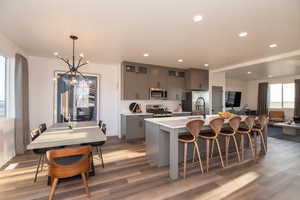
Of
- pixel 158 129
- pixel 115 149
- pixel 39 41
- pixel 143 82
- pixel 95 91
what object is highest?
pixel 39 41

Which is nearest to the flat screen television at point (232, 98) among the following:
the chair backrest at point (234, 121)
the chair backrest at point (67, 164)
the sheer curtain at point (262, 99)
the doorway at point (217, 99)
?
the sheer curtain at point (262, 99)

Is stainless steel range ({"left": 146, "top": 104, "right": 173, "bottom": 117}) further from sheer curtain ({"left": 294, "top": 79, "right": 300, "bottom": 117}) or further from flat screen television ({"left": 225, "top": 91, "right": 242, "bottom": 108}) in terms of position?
sheer curtain ({"left": 294, "top": 79, "right": 300, "bottom": 117})

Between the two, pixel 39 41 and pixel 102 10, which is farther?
pixel 39 41

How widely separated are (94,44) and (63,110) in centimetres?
252

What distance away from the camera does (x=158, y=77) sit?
5230mm

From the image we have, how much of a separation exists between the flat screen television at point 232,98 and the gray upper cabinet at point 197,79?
8.25 feet

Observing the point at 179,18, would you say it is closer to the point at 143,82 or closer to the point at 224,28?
the point at 224,28

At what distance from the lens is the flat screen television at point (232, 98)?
755 cm

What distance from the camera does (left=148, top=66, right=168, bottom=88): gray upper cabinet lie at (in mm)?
5109

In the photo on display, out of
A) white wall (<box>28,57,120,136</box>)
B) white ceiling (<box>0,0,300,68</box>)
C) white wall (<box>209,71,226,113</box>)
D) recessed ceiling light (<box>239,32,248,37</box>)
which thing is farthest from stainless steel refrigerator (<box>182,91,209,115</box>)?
white wall (<box>28,57,120,136</box>)

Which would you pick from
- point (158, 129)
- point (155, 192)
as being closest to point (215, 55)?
point (158, 129)

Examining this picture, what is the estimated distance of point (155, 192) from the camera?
2.00 m

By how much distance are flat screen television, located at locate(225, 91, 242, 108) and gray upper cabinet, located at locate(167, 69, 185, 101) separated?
341cm

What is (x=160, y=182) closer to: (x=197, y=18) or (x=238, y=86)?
(x=197, y=18)
